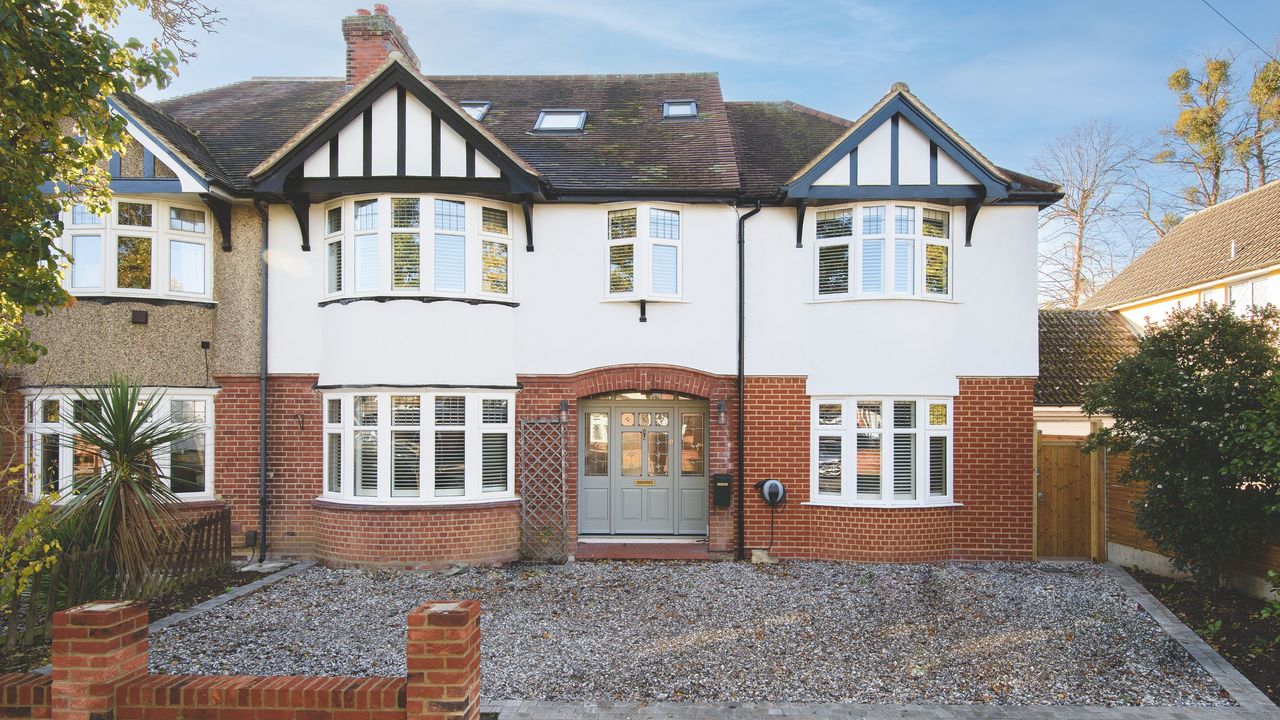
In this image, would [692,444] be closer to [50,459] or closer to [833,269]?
[833,269]

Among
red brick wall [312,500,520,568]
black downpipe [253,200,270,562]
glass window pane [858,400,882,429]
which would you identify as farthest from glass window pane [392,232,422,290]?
glass window pane [858,400,882,429]

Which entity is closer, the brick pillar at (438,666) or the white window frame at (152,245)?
the brick pillar at (438,666)

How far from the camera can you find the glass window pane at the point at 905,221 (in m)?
10.6

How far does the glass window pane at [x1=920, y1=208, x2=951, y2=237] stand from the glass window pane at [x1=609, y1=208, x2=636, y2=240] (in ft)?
13.9

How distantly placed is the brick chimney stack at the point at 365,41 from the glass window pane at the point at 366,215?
3421 mm

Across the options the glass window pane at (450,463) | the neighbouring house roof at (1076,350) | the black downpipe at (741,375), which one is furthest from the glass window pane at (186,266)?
the neighbouring house roof at (1076,350)

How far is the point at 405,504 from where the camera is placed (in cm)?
1002

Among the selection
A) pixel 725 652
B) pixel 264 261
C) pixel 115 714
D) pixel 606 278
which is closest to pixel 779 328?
pixel 606 278

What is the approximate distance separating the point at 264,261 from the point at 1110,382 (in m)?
11.7

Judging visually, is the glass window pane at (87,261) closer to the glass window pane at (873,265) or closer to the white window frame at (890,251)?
the white window frame at (890,251)

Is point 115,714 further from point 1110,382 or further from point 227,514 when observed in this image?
point 1110,382

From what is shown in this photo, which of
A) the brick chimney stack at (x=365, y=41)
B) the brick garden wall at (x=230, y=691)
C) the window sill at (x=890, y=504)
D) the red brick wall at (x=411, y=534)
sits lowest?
the red brick wall at (x=411, y=534)

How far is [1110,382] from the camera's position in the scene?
926 centimetres

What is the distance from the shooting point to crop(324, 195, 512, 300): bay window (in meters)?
10.1
